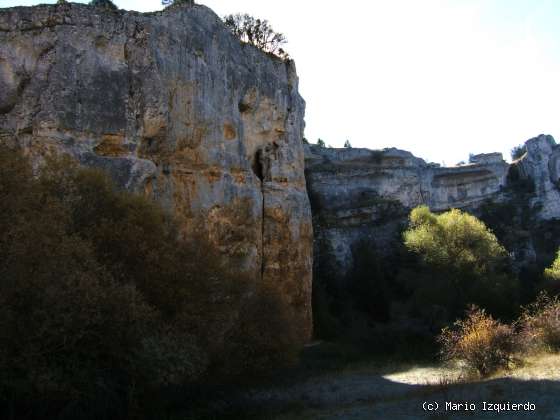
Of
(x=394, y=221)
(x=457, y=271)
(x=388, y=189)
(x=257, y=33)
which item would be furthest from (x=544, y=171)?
(x=257, y=33)

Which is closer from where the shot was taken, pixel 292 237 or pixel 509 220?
pixel 292 237

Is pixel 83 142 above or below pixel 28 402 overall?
above

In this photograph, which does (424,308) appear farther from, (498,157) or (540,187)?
(498,157)

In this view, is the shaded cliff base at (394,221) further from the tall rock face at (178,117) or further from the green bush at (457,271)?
the tall rock face at (178,117)

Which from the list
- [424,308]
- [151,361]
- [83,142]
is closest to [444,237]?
[424,308]

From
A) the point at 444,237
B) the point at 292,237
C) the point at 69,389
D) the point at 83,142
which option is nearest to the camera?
the point at 69,389

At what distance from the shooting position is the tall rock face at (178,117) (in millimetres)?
14242

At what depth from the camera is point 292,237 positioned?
69.8ft

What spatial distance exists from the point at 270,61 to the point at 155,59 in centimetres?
691

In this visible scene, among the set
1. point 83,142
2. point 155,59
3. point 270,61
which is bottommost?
point 83,142

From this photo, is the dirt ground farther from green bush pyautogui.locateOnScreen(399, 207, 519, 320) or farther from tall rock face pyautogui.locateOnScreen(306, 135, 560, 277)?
tall rock face pyautogui.locateOnScreen(306, 135, 560, 277)

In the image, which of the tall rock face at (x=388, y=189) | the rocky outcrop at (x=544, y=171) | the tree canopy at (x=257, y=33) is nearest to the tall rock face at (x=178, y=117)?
the tree canopy at (x=257, y=33)

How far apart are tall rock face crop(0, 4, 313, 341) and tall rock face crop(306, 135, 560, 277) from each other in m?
13.9

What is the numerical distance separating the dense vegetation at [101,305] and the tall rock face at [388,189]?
75.4 ft
